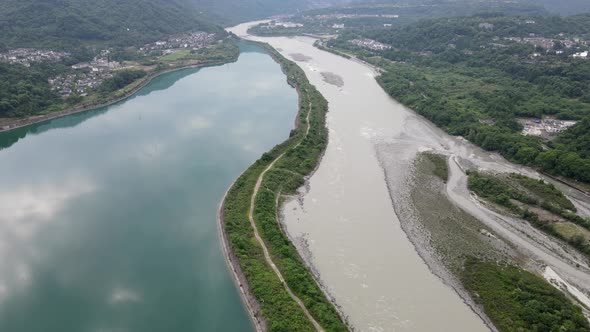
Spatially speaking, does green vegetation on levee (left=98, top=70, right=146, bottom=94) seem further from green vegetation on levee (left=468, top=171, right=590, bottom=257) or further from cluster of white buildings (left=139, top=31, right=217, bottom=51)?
green vegetation on levee (left=468, top=171, right=590, bottom=257)

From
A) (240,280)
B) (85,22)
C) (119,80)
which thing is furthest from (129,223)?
(85,22)

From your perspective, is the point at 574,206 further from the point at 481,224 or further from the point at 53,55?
the point at 53,55

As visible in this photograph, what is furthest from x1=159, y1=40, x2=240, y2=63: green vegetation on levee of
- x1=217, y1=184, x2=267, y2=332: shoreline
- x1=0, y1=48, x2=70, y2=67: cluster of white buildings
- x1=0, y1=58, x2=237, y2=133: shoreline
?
x1=217, y1=184, x2=267, y2=332: shoreline

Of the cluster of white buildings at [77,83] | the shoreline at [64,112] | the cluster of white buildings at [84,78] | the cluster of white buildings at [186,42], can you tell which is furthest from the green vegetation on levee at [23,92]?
the cluster of white buildings at [186,42]

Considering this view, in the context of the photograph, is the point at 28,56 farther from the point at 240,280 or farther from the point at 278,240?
the point at 240,280

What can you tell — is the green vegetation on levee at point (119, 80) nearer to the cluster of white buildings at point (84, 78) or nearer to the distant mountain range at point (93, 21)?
the cluster of white buildings at point (84, 78)
